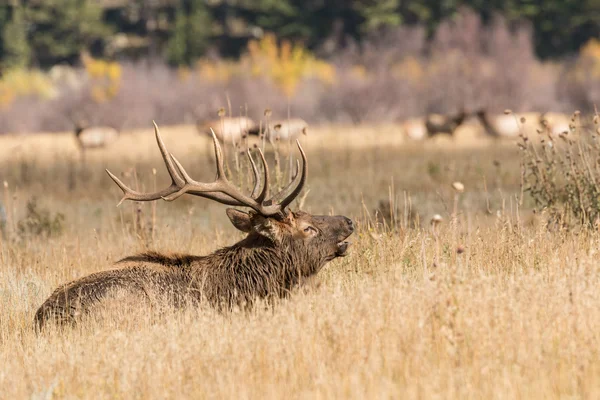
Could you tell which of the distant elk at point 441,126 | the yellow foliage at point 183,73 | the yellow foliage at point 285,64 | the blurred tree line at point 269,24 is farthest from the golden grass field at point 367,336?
the blurred tree line at point 269,24

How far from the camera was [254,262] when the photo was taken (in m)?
7.61

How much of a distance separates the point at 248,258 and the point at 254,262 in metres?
0.06

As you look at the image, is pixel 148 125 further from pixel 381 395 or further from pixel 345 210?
pixel 381 395

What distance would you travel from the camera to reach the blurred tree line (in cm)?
5722

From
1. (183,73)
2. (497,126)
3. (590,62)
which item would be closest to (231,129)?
(497,126)

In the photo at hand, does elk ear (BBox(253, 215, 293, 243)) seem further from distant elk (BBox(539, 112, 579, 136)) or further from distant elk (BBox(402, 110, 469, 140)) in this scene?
distant elk (BBox(402, 110, 469, 140))

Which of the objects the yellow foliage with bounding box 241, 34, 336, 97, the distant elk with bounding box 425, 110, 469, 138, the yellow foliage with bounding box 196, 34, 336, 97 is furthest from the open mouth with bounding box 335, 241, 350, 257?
the yellow foliage with bounding box 241, 34, 336, 97

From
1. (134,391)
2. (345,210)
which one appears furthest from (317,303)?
(345,210)

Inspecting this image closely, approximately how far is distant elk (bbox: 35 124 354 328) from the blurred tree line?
50078mm

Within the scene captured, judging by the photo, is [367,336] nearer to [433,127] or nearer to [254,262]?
[254,262]

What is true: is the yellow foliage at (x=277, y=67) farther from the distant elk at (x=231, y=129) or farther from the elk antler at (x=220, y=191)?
the elk antler at (x=220, y=191)

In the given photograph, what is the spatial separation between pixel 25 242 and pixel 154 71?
4267 centimetres

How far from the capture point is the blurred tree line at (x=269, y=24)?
57219mm

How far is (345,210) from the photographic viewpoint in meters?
14.4
